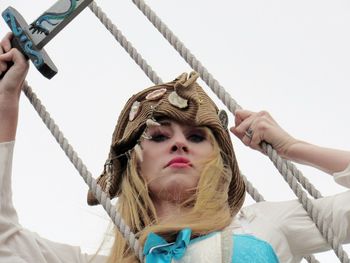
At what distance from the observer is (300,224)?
2.84 m

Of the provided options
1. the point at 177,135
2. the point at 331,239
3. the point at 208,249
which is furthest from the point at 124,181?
the point at 331,239

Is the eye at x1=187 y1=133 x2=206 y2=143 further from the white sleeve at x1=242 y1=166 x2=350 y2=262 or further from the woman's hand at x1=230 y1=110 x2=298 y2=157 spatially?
the white sleeve at x1=242 y1=166 x2=350 y2=262

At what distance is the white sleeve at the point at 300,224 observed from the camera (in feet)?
9.12

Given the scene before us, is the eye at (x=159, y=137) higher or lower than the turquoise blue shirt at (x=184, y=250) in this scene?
higher

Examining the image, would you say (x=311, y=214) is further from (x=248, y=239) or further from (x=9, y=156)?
(x=9, y=156)

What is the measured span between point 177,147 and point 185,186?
0.11 m

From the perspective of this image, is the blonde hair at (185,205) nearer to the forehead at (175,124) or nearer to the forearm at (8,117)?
the forehead at (175,124)

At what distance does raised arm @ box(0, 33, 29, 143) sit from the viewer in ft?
9.46

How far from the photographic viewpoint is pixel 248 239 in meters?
2.73

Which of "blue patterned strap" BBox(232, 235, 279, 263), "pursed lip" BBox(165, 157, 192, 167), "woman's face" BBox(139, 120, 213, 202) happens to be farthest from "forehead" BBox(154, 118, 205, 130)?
"blue patterned strap" BBox(232, 235, 279, 263)

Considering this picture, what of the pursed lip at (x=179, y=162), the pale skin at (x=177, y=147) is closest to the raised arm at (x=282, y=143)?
the pale skin at (x=177, y=147)

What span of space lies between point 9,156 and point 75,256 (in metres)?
0.30

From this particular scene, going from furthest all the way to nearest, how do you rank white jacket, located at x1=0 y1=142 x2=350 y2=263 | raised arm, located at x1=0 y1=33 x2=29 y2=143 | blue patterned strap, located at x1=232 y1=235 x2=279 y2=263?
raised arm, located at x1=0 y1=33 x2=29 y2=143, white jacket, located at x1=0 y1=142 x2=350 y2=263, blue patterned strap, located at x1=232 y1=235 x2=279 y2=263

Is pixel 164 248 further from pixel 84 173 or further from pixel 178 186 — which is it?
pixel 84 173
